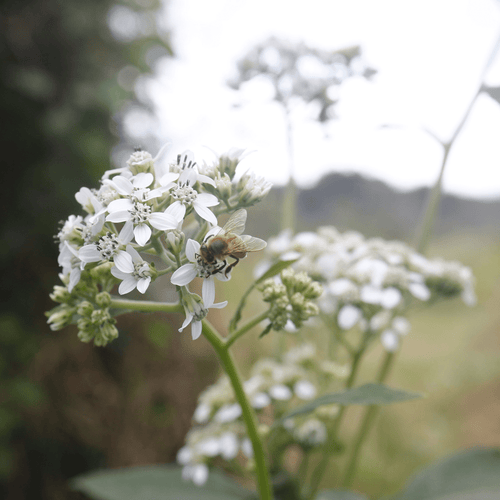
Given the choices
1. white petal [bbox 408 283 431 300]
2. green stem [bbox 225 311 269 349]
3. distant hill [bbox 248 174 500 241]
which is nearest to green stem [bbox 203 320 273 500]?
green stem [bbox 225 311 269 349]

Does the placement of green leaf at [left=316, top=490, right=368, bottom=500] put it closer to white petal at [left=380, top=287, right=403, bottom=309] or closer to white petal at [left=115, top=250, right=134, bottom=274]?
white petal at [left=380, top=287, right=403, bottom=309]

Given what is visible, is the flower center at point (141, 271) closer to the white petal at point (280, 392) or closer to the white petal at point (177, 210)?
the white petal at point (177, 210)

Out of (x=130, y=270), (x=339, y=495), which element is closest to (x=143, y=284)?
(x=130, y=270)

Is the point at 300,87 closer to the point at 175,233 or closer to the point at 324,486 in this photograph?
the point at 175,233

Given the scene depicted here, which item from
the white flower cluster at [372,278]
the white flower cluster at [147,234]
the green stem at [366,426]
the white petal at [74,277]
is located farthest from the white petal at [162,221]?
the green stem at [366,426]

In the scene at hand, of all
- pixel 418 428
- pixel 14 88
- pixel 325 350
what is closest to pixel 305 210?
pixel 325 350

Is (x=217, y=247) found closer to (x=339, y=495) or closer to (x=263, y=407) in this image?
(x=263, y=407)
